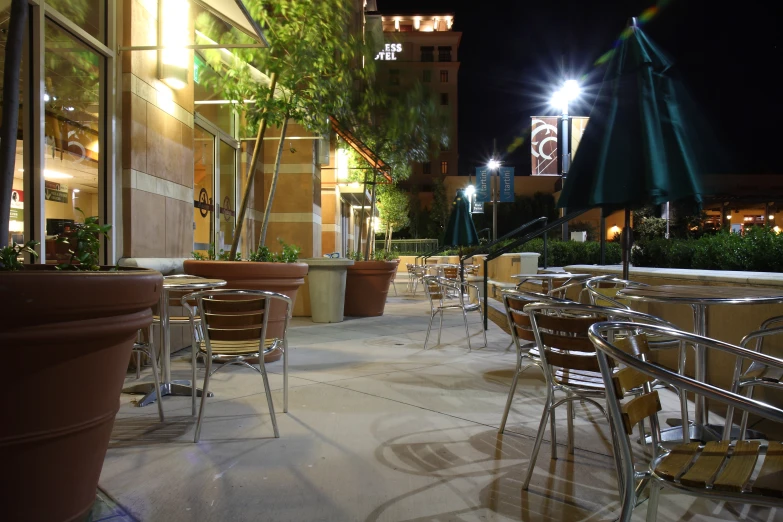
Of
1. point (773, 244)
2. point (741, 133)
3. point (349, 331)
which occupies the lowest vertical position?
point (349, 331)

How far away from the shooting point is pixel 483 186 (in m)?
23.0

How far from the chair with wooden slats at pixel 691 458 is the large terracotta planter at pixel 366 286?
28.0ft

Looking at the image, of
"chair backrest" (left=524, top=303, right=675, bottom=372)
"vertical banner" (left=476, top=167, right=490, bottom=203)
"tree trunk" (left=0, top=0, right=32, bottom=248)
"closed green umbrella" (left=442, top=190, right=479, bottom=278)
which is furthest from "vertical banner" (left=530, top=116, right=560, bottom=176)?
"tree trunk" (left=0, top=0, right=32, bottom=248)

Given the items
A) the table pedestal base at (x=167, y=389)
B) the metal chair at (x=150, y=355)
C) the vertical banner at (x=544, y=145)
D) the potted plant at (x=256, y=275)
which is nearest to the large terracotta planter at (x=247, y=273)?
the potted plant at (x=256, y=275)

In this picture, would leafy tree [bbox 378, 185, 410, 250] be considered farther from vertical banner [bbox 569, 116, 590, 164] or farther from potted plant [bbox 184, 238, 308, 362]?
potted plant [bbox 184, 238, 308, 362]

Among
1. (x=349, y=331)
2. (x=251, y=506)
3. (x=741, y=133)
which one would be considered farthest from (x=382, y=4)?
(x=251, y=506)

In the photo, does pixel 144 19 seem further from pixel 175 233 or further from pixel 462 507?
pixel 462 507

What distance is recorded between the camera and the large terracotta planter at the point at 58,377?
1.62 m

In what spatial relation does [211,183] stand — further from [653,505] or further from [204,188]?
[653,505]

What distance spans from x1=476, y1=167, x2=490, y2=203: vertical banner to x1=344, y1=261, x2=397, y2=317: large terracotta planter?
13355 millimetres

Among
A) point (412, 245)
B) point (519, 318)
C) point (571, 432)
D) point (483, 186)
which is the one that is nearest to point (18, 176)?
point (519, 318)

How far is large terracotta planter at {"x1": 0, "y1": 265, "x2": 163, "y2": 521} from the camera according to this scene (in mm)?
1620

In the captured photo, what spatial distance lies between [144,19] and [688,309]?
6.23m

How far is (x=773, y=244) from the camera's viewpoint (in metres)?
5.93
